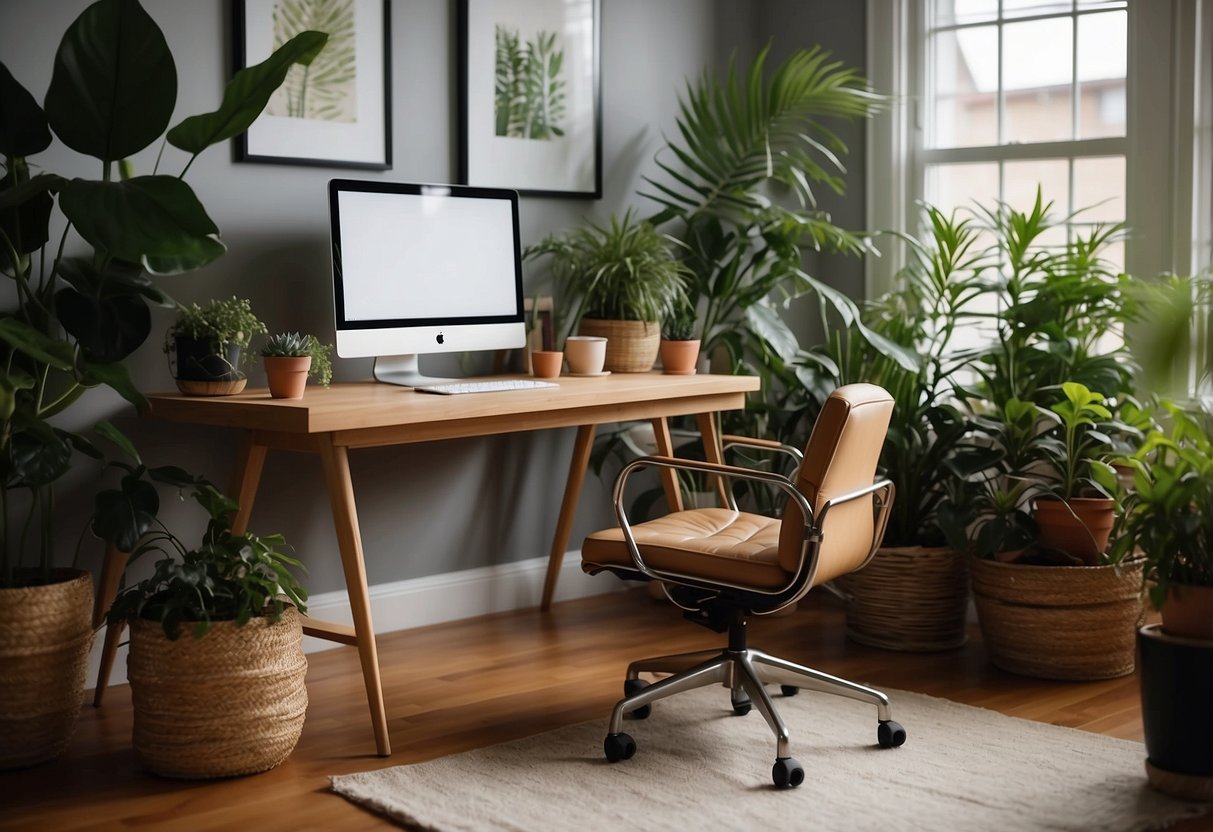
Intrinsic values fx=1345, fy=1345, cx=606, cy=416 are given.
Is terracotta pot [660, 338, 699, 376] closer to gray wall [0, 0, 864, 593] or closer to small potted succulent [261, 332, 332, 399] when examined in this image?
gray wall [0, 0, 864, 593]

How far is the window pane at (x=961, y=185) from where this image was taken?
172 inches

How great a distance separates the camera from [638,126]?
14.6ft

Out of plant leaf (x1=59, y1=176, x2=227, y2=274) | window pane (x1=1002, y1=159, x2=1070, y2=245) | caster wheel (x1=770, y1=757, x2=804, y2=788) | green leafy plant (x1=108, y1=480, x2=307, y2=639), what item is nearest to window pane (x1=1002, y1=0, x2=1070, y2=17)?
window pane (x1=1002, y1=159, x2=1070, y2=245)

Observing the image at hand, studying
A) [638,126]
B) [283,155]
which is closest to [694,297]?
[638,126]

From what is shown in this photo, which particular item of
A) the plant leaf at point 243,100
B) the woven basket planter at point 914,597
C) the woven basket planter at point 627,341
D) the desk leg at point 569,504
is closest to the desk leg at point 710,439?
the woven basket planter at point 627,341

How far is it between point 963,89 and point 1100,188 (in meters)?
0.61

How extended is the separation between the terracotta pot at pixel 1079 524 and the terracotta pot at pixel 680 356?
106 centimetres

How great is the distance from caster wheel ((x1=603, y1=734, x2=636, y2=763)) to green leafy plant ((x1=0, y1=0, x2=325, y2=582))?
123cm

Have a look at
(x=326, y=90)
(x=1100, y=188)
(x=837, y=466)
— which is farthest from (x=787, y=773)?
(x=1100, y=188)

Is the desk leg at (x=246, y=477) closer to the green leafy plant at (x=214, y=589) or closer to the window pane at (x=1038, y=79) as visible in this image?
the green leafy plant at (x=214, y=589)

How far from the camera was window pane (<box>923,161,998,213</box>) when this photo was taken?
437cm

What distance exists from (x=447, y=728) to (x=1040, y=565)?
1.57 metres

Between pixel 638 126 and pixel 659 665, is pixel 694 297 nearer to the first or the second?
pixel 638 126

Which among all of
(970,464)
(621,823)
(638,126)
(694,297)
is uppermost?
(638,126)
